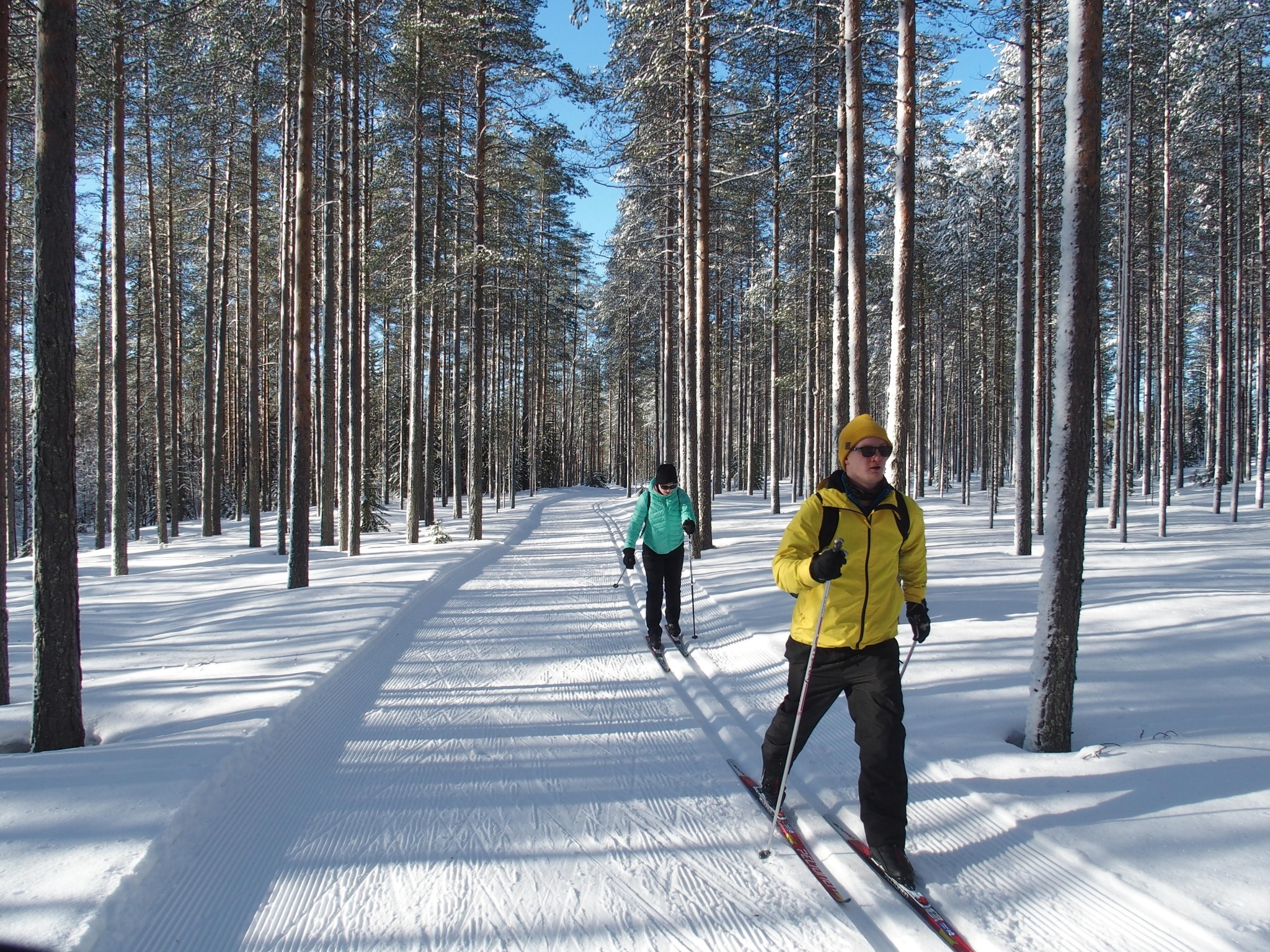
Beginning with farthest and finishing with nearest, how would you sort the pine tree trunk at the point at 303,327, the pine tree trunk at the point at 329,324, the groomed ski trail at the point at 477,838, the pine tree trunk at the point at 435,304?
the pine tree trunk at the point at 435,304 → the pine tree trunk at the point at 329,324 → the pine tree trunk at the point at 303,327 → the groomed ski trail at the point at 477,838

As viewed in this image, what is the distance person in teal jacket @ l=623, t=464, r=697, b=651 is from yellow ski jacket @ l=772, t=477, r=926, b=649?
4029 mm

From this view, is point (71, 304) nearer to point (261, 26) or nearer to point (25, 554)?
point (261, 26)

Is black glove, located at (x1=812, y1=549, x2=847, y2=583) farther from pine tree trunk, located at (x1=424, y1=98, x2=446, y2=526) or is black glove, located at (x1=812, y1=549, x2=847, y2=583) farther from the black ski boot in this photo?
pine tree trunk, located at (x1=424, y1=98, x2=446, y2=526)

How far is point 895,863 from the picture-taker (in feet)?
10.4

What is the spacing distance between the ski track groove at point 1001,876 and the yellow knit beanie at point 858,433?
6.67 feet

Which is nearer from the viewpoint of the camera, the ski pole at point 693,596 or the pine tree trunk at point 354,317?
the ski pole at point 693,596

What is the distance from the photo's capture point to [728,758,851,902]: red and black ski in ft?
10.3

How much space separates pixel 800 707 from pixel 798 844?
2.23 ft

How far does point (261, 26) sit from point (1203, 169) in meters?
25.5

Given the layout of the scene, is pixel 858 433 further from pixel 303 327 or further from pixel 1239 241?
pixel 1239 241

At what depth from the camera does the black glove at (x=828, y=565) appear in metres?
3.15

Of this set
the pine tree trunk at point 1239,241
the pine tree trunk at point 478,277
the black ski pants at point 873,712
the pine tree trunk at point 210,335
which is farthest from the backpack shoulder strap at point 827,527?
the pine tree trunk at point 210,335

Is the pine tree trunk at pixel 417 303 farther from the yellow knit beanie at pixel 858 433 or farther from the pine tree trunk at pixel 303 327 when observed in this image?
the yellow knit beanie at pixel 858 433

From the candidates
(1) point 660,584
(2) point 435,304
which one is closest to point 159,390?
(2) point 435,304
